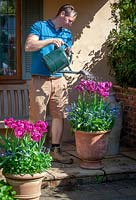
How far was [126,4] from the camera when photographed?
23.7 feet

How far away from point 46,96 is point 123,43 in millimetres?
1830

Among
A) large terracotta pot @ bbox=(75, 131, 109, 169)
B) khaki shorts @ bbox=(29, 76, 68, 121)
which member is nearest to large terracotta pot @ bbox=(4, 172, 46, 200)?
large terracotta pot @ bbox=(75, 131, 109, 169)

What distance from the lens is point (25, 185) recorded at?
4508 millimetres

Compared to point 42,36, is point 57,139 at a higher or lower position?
lower

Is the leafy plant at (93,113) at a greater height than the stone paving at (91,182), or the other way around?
the leafy plant at (93,113)

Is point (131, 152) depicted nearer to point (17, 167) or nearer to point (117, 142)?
point (117, 142)

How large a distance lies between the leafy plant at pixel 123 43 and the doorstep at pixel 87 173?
1.27m

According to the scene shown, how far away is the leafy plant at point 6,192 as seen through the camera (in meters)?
4.23

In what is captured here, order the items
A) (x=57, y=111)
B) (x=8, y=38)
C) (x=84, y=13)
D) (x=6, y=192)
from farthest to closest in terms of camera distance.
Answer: (x=84, y=13) → (x=8, y=38) → (x=57, y=111) → (x=6, y=192)

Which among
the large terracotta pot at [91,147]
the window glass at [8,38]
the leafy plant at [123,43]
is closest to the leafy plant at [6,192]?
the large terracotta pot at [91,147]

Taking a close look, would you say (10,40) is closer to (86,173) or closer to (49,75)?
(49,75)

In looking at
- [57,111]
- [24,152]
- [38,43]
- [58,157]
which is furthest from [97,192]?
[38,43]

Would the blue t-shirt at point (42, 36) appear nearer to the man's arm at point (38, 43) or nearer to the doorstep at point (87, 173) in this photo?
the man's arm at point (38, 43)

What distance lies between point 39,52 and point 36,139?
4.66ft
